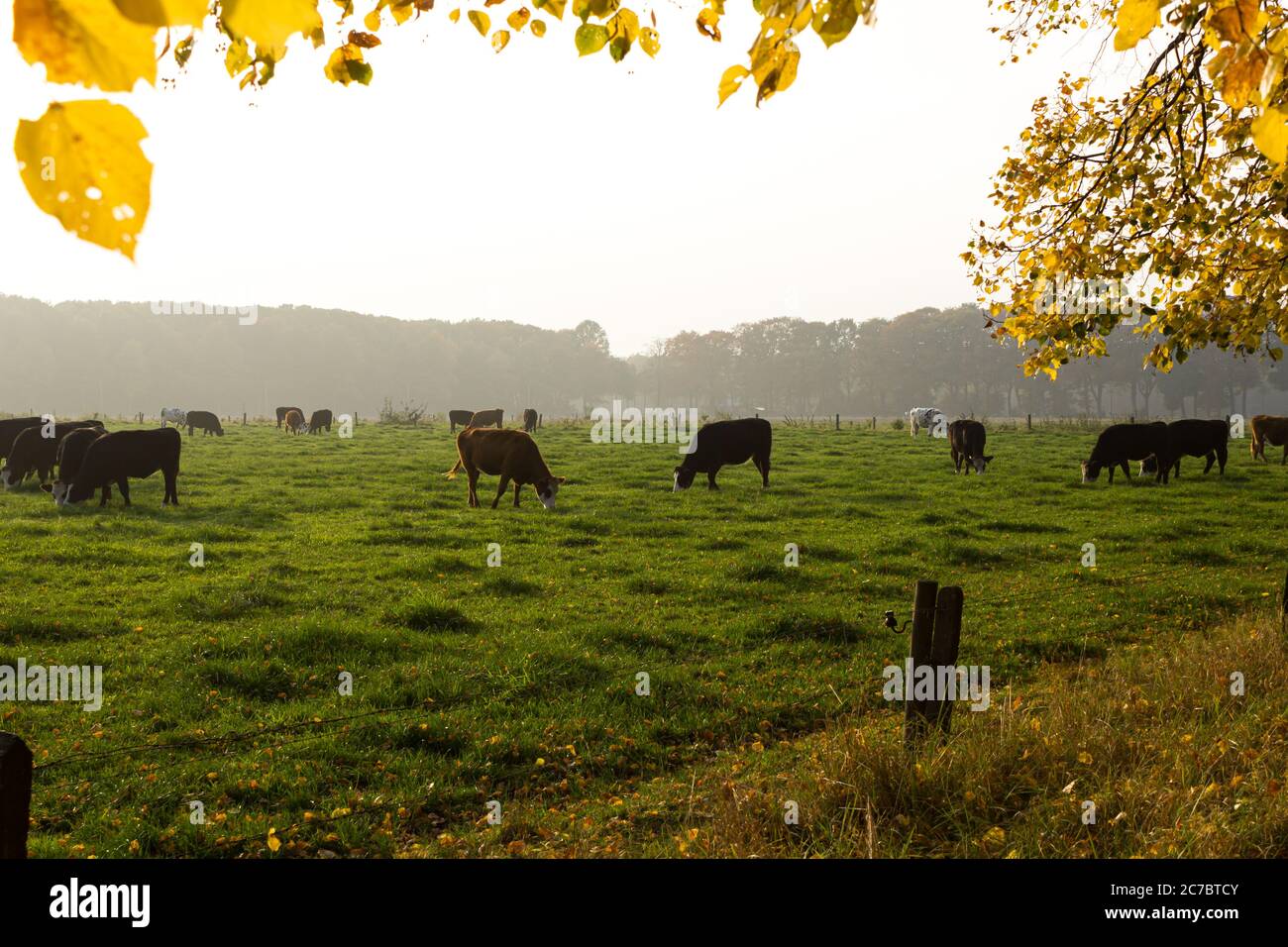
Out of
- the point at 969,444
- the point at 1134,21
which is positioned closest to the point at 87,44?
the point at 1134,21

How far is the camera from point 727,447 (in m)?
21.7

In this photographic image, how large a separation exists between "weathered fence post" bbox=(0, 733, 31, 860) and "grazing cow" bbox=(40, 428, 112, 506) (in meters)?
16.7

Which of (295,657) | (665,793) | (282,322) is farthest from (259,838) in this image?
(282,322)

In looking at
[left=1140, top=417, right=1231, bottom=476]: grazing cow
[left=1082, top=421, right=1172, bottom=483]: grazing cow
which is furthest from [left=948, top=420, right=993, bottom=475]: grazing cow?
[left=1140, top=417, right=1231, bottom=476]: grazing cow

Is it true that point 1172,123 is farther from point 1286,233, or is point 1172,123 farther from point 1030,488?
point 1030,488

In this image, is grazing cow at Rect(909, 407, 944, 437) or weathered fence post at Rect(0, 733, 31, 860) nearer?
weathered fence post at Rect(0, 733, 31, 860)

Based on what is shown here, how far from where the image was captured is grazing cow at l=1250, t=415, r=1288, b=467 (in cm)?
2782

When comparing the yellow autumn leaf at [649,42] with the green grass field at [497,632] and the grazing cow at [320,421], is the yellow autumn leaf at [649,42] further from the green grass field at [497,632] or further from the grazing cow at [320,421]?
the grazing cow at [320,421]

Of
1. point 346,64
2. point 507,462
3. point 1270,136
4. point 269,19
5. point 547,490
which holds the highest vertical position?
point 346,64

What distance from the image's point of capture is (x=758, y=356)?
12925 cm

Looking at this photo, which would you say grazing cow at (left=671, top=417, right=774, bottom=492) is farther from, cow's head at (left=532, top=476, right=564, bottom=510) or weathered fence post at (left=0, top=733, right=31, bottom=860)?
weathered fence post at (left=0, top=733, right=31, bottom=860)

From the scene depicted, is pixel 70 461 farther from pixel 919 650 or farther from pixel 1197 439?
pixel 1197 439

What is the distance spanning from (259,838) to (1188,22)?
20.1 ft

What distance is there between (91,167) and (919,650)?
5.20 meters
